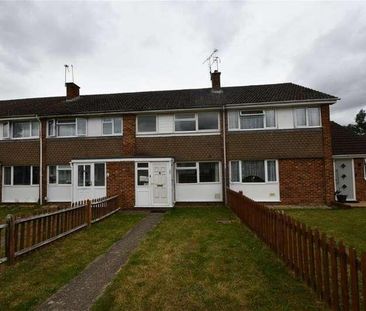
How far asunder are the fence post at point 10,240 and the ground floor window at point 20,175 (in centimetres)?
1174

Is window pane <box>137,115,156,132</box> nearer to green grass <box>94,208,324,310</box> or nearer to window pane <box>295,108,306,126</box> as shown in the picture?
window pane <box>295,108,306,126</box>

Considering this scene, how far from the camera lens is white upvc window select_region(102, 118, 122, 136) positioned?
1644 centimetres

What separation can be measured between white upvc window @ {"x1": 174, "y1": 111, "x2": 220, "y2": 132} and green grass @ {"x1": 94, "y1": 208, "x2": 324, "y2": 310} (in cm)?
851

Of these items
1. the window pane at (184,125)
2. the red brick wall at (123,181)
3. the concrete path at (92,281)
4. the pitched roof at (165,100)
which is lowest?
the concrete path at (92,281)

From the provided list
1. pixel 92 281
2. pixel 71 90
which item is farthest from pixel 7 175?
pixel 92 281

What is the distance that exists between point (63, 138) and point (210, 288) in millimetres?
14453

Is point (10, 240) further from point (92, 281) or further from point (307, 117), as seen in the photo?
point (307, 117)

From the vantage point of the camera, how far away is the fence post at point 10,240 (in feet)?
20.1

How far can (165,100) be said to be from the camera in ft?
57.3

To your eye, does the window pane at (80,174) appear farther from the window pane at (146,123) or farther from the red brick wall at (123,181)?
the window pane at (146,123)

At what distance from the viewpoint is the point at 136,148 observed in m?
16.1

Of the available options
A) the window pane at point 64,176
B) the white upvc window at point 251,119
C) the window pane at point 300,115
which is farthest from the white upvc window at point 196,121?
the window pane at point 64,176

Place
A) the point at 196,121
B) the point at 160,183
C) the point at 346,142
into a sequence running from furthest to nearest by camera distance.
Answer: the point at 346,142
the point at 196,121
the point at 160,183

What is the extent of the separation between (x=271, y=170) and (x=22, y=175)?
14.5 meters
